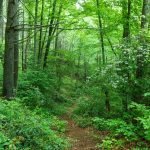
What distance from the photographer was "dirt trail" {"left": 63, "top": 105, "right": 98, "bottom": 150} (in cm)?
947

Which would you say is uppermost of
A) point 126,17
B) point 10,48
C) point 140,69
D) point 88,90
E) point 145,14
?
point 126,17

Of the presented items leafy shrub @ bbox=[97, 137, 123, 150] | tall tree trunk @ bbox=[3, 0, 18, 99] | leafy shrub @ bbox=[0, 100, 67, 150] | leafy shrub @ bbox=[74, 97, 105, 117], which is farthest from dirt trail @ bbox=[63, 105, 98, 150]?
tall tree trunk @ bbox=[3, 0, 18, 99]

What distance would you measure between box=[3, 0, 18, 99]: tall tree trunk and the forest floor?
270 centimetres

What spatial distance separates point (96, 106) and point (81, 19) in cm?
689

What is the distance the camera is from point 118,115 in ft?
40.4

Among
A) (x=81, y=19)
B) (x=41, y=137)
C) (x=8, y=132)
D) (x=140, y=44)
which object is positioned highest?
(x=81, y=19)

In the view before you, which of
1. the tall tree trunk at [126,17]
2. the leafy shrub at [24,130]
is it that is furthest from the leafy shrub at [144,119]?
the tall tree trunk at [126,17]

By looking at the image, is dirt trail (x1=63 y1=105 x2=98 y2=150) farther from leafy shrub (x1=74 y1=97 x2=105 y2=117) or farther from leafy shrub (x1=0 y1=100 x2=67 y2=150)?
leafy shrub (x1=0 y1=100 x2=67 y2=150)

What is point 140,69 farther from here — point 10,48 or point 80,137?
point 10,48

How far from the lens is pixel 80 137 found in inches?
437

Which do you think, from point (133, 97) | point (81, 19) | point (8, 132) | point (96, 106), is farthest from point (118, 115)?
point (81, 19)

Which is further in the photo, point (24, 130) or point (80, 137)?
point (80, 137)

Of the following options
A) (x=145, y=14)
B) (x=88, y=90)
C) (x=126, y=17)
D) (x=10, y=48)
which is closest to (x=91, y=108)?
(x=88, y=90)

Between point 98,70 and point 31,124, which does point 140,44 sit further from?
point 31,124
